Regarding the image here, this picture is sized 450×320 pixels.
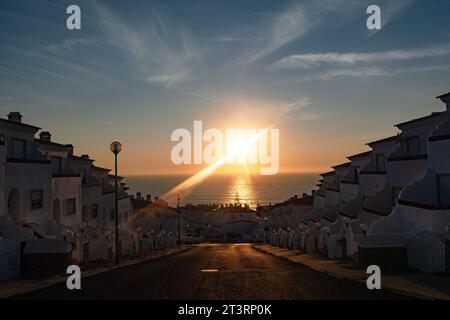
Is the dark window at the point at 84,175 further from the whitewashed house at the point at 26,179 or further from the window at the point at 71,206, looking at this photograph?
the whitewashed house at the point at 26,179

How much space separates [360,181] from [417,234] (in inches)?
579

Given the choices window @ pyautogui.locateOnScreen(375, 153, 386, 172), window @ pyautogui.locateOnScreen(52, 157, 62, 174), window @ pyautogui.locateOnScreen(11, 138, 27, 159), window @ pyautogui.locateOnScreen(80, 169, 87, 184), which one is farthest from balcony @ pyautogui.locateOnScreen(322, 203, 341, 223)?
window @ pyautogui.locateOnScreen(11, 138, 27, 159)

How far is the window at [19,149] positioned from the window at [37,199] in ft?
7.23

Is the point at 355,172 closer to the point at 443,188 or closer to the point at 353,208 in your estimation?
the point at 353,208

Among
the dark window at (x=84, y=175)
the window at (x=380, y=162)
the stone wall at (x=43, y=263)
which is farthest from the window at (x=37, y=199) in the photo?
the window at (x=380, y=162)

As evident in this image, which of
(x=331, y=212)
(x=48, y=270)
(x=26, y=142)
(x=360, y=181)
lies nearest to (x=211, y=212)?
(x=331, y=212)

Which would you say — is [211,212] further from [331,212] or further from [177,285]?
[177,285]

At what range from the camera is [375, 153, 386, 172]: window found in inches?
1165

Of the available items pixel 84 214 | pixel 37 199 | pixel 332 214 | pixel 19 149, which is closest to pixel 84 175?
pixel 84 214

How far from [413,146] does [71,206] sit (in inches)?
939

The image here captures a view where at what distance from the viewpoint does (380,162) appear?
98.3 feet

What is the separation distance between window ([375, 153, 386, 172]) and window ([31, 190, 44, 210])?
22.2 metres

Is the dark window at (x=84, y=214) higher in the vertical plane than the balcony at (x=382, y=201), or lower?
lower

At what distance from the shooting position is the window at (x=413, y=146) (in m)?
25.5
